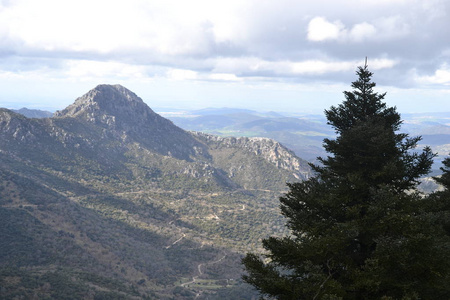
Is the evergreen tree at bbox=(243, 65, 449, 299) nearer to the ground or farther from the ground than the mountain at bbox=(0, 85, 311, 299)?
farther from the ground

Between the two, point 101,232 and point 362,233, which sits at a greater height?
point 362,233

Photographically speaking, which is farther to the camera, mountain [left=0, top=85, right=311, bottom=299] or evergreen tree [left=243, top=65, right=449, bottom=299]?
mountain [left=0, top=85, right=311, bottom=299]

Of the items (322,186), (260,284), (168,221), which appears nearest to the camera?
(260,284)

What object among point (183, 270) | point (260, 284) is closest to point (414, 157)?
point (260, 284)

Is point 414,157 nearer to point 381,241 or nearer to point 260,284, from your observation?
point 381,241

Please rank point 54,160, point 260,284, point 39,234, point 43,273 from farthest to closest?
1. point 54,160
2. point 39,234
3. point 43,273
4. point 260,284

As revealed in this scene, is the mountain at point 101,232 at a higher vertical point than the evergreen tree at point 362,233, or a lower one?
lower

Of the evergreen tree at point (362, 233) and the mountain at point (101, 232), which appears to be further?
the mountain at point (101, 232)

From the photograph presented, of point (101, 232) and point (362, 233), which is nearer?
point (362, 233)
